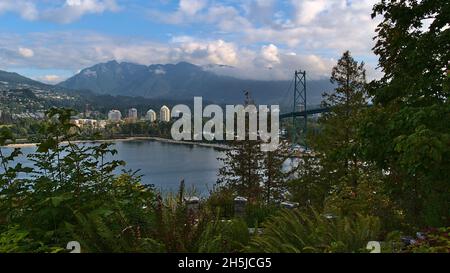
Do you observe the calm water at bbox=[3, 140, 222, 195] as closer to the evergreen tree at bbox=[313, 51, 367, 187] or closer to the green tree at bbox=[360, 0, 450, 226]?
the evergreen tree at bbox=[313, 51, 367, 187]

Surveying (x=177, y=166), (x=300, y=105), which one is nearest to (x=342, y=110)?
(x=300, y=105)

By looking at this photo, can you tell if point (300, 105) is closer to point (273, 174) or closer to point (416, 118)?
point (273, 174)

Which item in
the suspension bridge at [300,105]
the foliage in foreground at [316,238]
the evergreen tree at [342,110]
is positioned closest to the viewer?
the foliage in foreground at [316,238]

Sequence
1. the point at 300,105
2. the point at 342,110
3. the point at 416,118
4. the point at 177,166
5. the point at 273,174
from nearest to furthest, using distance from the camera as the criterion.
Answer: the point at 416,118, the point at 342,110, the point at 273,174, the point at 300,105, the point at 177,166

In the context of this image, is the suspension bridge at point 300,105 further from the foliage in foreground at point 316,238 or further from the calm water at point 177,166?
the foliage in foreground at point 316,238

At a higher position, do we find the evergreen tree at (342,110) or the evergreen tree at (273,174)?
the evergreen tree at (342,110)

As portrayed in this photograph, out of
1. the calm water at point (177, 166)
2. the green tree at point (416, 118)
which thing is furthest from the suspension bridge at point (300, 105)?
the green tree at point (416, 118)

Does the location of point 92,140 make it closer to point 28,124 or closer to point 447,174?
point 28,124

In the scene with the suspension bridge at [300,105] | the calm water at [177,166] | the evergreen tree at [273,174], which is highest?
the suspension bridge at [300,105]

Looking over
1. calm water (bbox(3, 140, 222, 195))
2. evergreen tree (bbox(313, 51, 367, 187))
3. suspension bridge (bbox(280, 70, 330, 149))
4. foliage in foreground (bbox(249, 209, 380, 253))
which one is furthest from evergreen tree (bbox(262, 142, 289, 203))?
suspension bridge (bbox(280, 70, 330, 149))

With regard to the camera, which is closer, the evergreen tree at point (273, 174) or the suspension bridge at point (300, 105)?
the evergreen tree at point (273, 174)

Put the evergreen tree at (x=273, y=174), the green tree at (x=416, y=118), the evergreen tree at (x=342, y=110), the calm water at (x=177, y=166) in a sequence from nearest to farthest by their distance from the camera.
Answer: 1. the green tree at (x=416, y=118)
2. the evergreen tree at (x=342, y=110)
3. the evergreen tree at (x=273, y=174)
4. the calm water at (x=177, y=166)
